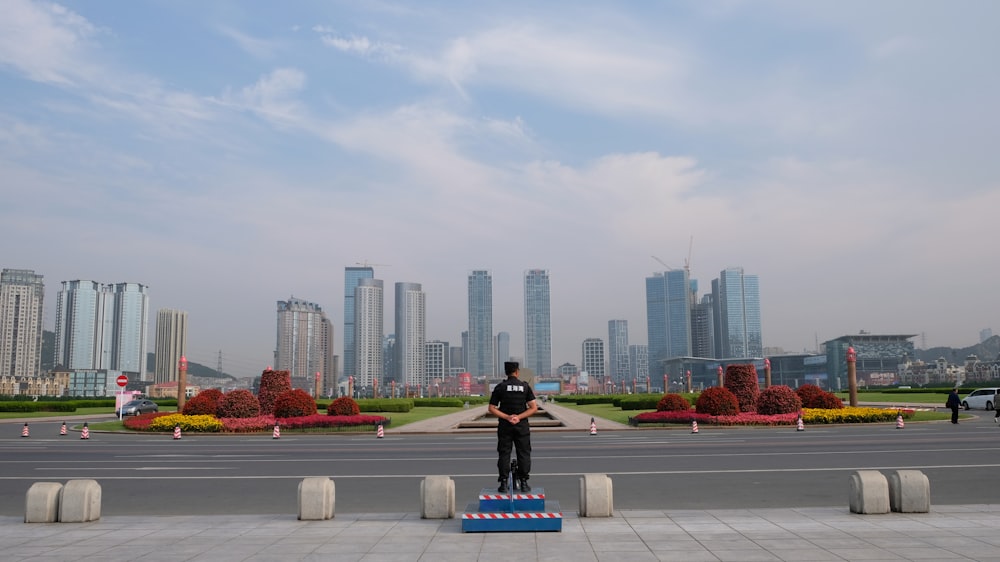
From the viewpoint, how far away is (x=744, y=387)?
3697cm

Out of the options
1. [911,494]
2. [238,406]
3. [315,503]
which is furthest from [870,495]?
[238,406]

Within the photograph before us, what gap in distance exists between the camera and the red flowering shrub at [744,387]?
36.8m

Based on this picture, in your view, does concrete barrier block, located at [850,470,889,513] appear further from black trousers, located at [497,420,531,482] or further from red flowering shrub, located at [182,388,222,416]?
red flowering shrub, located at [182,388,222,416]

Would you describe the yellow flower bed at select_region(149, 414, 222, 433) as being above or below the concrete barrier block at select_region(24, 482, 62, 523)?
below

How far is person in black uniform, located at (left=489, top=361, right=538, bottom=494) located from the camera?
10062 millimetres

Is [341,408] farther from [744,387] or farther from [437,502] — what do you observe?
[437,502]

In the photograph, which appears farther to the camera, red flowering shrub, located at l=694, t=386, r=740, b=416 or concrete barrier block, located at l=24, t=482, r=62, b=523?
red flowering shrub, located at l=694, t=386, r=740, b=416

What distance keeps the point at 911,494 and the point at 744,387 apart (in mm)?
27302

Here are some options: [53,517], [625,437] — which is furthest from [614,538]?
[625,437]

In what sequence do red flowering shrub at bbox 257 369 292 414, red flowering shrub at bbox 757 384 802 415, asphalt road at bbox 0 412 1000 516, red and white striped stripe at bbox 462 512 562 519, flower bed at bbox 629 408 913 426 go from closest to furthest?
red and white striped stripe at bbox 462 512 562 519
asphalt road at bbox 0 412 1000 516
flower bed at bbox 629 408 913 426
red flowering shrub at bbox 757 384 802 415
red flowering shrub at bbox 257 369 292 414

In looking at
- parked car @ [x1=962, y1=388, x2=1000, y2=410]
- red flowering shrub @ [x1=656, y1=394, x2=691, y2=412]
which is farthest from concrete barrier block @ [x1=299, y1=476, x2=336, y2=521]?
parked car @ [x1=962, y1=388, x2=1000, y2=410]

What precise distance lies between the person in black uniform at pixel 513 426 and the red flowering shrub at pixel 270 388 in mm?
30787

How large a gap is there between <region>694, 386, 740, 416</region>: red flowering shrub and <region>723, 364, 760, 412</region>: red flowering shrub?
0.64m

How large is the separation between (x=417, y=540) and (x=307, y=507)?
2.34 metres
